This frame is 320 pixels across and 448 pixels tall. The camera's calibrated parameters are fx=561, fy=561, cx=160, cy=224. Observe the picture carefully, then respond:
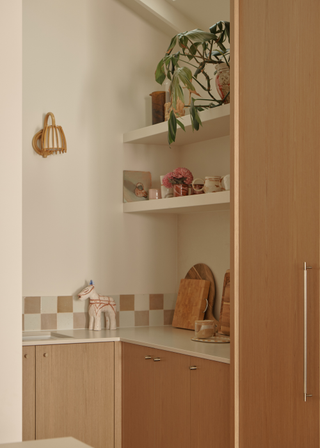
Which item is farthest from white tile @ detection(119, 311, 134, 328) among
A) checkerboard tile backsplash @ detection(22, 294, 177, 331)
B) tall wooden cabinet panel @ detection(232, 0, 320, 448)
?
tall wooden cabinet panel @ detection(232, 0, 320, 448)

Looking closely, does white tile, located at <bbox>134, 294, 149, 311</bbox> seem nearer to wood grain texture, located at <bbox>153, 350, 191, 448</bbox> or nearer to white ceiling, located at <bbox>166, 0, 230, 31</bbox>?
wood grain texture, located at <bbox>153, 350, 191, 448</bbox>

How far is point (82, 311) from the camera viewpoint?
3.52 metres

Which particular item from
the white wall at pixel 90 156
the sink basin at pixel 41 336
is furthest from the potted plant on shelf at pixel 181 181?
the sink basin at pixel 41 336

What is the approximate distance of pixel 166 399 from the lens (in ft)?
9.04

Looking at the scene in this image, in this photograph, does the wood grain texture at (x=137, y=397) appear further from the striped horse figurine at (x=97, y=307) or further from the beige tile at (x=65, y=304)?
the beige tile at (x=65, y=304)

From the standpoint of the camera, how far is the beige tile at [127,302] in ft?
12.0

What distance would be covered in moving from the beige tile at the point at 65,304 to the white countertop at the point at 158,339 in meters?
0.14

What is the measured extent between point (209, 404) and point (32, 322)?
4.44 feet

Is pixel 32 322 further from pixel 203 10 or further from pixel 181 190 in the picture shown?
pixel 203 10

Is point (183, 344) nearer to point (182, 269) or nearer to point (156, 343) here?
point (156, 343)

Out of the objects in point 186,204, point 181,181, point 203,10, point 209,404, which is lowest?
point 209,404

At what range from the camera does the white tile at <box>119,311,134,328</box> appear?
362 cm

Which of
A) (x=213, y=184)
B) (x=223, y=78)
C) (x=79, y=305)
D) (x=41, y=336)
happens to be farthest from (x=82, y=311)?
(x=223, y=78)

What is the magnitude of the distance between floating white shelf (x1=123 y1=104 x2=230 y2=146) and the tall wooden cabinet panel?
52 centimetres
